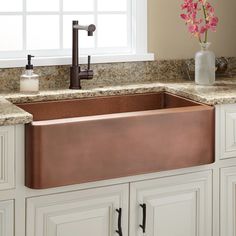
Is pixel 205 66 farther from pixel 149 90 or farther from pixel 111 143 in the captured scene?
pixel 111 143

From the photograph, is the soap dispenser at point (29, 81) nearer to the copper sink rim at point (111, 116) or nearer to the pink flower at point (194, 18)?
the copper sink rim at point (111, 116)

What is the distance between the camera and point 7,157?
243 cm

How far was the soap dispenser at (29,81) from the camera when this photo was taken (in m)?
2.95

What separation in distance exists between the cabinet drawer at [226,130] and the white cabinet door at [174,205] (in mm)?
130

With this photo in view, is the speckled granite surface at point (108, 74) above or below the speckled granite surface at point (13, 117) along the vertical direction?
above

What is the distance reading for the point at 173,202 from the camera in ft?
9.22

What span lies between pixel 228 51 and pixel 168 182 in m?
1.17

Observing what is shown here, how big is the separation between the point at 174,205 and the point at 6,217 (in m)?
0.78

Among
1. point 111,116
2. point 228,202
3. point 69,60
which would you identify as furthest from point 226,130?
point 69,60

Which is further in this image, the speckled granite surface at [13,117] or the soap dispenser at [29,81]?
the soap dispenser at [29,81]

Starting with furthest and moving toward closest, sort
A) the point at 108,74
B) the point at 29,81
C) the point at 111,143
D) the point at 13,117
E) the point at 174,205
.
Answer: the point at 108,74
the point at 29,81
the point at 174,205
the point at 111,143
the point at 13,117

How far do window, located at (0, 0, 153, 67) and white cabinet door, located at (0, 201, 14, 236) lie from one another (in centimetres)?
94

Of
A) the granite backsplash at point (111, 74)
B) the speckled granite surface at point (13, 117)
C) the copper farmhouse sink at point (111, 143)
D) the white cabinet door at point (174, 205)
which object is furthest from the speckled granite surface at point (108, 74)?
the white cabinet door at point (174, 205)

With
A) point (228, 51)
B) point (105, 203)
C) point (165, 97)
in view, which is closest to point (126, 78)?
point (165, 97)
